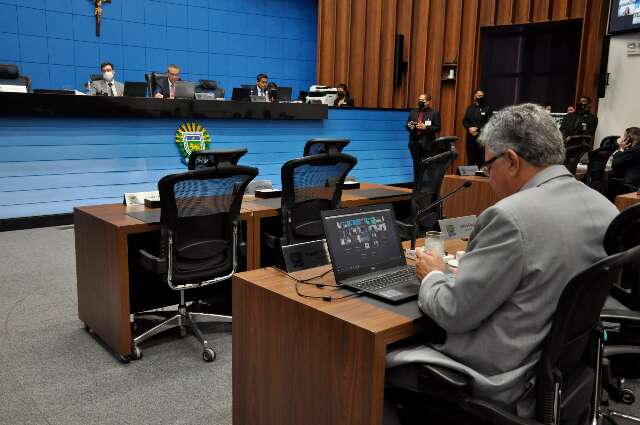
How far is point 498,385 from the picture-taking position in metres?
1.45

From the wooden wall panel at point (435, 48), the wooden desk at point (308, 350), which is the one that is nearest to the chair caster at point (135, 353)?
the wooden desk at point (308, 350)

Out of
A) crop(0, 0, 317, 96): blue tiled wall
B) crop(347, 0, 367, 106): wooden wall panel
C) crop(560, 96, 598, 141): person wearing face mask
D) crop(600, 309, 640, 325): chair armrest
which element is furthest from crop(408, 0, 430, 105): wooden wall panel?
crop(600, 309, 640, 325): chair armrest

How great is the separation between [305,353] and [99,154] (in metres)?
4.92

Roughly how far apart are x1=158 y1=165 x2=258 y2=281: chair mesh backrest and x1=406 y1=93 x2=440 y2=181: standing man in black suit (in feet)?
19.1

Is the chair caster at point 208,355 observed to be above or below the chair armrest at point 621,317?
below

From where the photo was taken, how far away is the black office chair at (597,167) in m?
5.83

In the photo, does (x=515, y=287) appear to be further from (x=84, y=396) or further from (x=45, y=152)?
(x=45, y=152)

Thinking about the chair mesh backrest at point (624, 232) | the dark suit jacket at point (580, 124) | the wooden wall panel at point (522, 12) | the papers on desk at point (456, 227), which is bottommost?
the papers on desk at point (456, 227)

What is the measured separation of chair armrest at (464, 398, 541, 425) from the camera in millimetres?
1436

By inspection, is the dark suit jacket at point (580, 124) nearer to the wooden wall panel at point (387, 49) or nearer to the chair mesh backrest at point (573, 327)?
the wooden wall panel at point (387, 49)

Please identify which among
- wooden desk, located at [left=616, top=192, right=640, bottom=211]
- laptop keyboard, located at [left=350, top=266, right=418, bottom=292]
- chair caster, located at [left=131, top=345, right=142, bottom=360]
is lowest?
chair caster, located at [left=131, top=345, right=142, bottom=360]

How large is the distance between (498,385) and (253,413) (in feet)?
2.77

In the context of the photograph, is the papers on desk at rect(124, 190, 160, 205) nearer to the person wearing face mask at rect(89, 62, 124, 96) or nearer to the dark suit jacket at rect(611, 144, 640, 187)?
the person wearing face mask at rect(89, 62, 124, 96)

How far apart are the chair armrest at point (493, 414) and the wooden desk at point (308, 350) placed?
0.79ft
